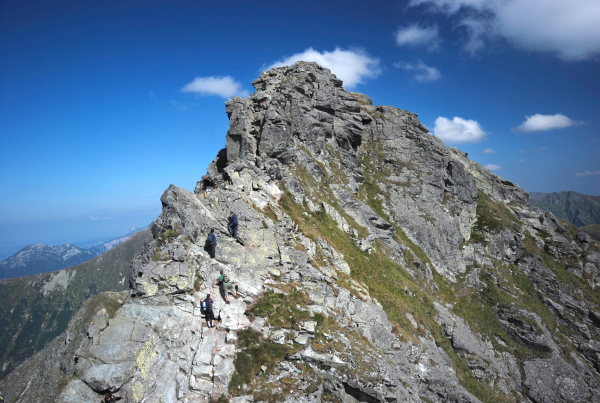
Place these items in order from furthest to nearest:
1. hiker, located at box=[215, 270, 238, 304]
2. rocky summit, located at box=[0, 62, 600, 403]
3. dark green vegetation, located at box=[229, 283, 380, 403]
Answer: hiker, located at box=[215, 270, 238, 304]
rocky summit, located at box=[0, 62, 600, 403]
dark green vegetation, located at box=[229, 283, 380, 403]

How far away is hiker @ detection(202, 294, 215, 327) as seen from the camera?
16.9 metres

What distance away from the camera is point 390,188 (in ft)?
162

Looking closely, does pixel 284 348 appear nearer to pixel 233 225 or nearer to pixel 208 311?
pixel 208 311

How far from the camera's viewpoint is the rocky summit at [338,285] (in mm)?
15289

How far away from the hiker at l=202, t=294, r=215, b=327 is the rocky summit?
1.40ft

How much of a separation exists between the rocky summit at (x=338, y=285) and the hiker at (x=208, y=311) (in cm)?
43

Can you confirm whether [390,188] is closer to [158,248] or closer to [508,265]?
[508,265]

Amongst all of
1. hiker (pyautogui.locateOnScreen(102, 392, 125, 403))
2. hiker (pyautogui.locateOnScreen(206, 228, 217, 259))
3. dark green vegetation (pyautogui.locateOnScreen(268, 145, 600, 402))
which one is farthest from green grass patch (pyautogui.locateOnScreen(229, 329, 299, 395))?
dark green vegetation (pyautogui.locateOnScreen(268, 145, 600, 402))

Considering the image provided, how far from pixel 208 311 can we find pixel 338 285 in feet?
39.1

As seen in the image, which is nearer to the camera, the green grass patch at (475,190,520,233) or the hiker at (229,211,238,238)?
the hiker at (229,211,238,238)

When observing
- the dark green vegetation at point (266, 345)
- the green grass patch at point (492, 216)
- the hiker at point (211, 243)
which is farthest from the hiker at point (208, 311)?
the green grass patch at point (492, 216)

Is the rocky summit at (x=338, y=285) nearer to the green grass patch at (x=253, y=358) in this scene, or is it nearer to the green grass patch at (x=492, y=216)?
the green grass patch at (x=253, y=358)

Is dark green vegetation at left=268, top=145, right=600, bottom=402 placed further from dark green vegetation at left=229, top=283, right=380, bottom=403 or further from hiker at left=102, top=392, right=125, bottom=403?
hiker at left=102, top=392, right=125, bottom=403

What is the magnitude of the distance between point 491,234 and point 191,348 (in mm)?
53539
